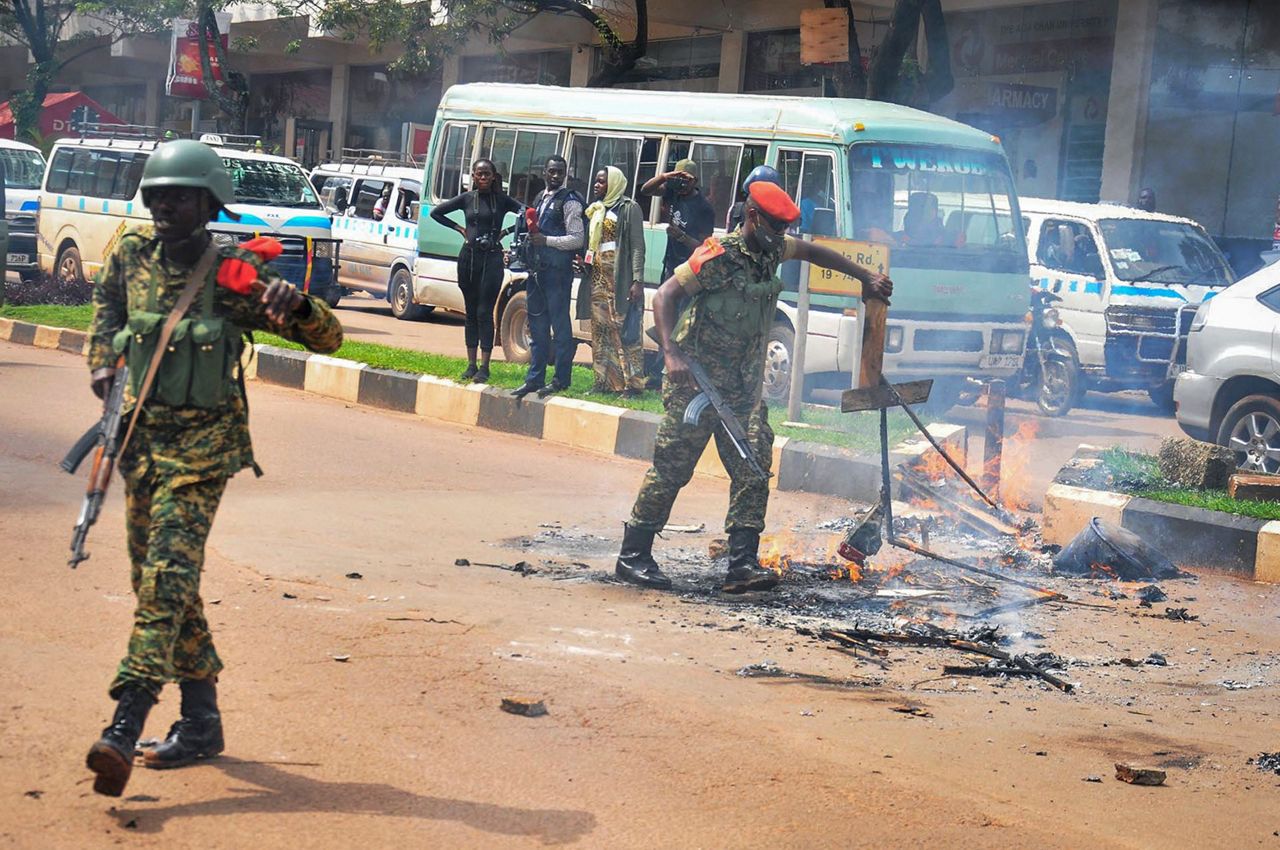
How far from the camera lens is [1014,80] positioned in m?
21.1

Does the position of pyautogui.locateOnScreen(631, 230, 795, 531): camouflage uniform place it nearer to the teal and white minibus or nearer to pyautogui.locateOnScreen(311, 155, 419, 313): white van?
the teal and white minibus

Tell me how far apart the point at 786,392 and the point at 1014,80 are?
9.84 meters

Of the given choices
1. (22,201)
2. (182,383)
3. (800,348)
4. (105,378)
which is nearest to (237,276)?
(182,383)

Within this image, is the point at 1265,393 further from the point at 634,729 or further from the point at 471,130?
the point at 471,130

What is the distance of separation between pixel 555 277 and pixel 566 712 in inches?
284

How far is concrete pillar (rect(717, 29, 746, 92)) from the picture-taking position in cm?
2562

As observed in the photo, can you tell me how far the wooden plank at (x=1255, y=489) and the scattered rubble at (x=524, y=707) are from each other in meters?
5.02

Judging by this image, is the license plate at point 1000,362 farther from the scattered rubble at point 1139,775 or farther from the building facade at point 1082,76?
the scattered rubble at point 1139,775

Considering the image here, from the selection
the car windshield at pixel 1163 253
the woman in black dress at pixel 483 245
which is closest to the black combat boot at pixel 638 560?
the woman in black dress at pixel 483 245

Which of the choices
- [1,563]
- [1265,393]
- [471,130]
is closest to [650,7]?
[471,130]

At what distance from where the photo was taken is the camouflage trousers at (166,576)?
12.5ft

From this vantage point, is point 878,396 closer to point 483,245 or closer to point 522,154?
point 483,245

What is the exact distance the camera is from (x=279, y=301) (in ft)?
12.7

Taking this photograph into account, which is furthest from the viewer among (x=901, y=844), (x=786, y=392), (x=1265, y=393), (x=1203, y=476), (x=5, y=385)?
(x=786, y=392)
